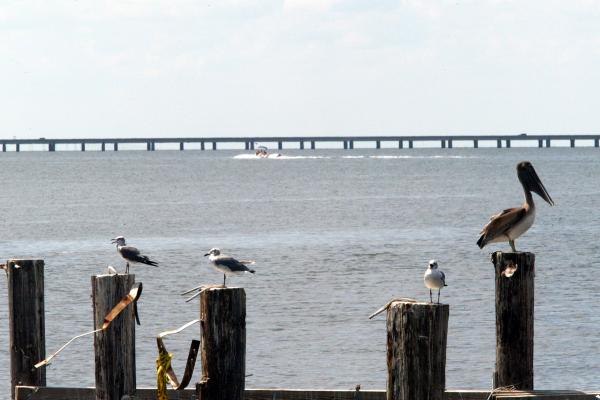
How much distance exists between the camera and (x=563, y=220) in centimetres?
5925

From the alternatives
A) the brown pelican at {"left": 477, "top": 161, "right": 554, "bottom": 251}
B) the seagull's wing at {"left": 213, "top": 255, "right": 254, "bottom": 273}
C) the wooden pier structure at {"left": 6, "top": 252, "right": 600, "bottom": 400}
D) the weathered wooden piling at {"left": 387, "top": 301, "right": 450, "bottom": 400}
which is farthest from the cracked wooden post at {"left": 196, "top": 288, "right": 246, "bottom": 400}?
the seagull's wing at {"left": 213, "top": 255, "right": 254, "bottom": 273}

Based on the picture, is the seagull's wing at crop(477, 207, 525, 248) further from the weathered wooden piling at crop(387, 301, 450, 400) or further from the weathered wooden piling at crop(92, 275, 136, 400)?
the weathered wooden piling at crop(92, 275, 136, 400)

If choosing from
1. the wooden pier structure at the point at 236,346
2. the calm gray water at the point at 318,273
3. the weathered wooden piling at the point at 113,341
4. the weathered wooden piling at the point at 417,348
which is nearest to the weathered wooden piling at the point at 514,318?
the wooden pier structure at the point at 236,346

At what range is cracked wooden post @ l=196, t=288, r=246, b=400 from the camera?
9930mm

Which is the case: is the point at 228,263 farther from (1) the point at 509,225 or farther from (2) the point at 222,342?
(2) the point at 222,342

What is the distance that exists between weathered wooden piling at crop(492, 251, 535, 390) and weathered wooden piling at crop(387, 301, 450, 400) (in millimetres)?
1668

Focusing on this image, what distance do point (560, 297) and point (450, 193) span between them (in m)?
63.4

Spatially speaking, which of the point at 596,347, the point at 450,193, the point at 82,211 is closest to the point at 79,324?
the point at 596,347

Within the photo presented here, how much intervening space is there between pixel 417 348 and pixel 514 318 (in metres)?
1.98

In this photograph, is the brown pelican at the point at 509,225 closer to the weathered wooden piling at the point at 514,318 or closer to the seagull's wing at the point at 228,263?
the weathered wooden piling at the point at 514,318

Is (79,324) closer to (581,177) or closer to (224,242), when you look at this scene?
(224,242)

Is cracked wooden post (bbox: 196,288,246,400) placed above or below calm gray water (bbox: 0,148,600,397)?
above

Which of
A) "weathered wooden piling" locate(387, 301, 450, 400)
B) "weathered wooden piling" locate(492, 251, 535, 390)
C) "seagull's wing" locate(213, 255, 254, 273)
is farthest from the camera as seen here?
"seagull's wing" locate(213, 255, 254, 273)

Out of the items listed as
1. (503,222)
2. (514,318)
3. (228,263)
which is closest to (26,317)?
(228,263)
